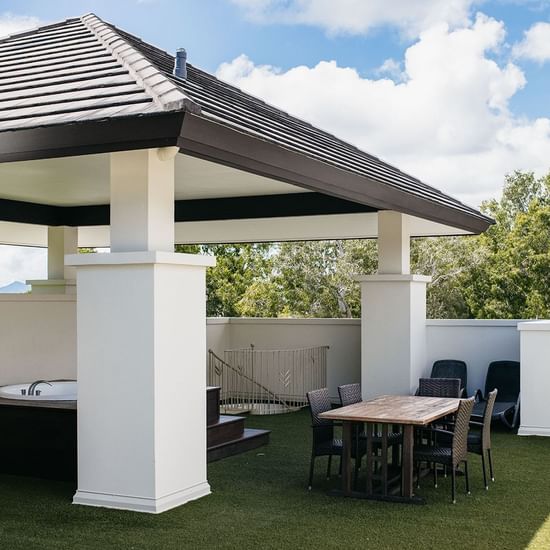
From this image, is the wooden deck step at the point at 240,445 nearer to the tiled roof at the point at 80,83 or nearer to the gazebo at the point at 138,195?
the gazebo at the point at 138,195

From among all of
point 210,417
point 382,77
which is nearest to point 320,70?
point 382,77

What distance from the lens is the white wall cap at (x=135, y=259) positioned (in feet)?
24.7

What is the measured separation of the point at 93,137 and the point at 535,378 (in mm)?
7562

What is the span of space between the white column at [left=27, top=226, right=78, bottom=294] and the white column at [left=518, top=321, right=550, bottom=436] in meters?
7.21

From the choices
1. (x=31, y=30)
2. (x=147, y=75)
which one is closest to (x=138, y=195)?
(x=147, y=75)

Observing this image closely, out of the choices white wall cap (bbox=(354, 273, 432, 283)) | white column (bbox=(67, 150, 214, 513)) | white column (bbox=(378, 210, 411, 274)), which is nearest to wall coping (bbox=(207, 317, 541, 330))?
white wall cap (bbox=(354, 273, 432, 283))

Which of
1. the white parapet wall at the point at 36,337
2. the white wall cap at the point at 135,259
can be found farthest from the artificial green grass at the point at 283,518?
the white parapet wall at the point at 36,337

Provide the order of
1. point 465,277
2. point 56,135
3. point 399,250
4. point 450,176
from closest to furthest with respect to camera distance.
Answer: point 56,135 < point 399,250 < point 465,277 < point 450,176

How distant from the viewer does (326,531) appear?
729cm

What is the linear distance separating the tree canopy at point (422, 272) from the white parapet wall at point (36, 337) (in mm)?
29784

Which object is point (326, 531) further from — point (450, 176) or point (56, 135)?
point (450, 176)

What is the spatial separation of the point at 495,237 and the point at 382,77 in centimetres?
1602

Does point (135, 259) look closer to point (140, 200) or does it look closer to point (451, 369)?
point (140, 200)

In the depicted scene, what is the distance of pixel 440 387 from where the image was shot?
10.4 m
